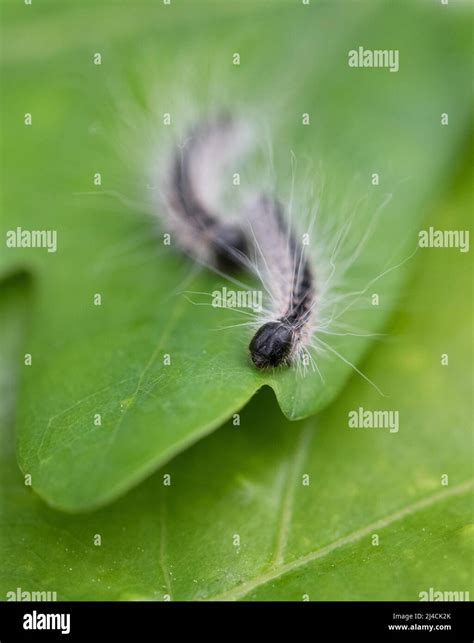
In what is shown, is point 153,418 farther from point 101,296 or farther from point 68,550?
point 101,296

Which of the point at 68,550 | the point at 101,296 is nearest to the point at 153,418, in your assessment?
the point at 68,550

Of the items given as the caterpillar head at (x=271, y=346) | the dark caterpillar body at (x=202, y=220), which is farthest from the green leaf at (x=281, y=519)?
the dark caterpillar body at (x=202, y=220)

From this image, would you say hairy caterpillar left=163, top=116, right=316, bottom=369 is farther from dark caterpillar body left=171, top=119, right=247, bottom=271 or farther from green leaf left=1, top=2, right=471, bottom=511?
green leaf left=1, top=2, right=471, bottom=511

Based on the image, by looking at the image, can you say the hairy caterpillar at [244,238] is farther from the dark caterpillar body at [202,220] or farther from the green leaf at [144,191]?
the green leaf at [144,191]

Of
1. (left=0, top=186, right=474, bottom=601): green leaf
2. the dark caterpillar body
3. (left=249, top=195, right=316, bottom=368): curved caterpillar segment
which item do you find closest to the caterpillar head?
(left=249, top=195, right=316, bottom=368): curved caterpillar segment

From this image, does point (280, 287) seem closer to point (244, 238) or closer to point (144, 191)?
point (244, 238)
